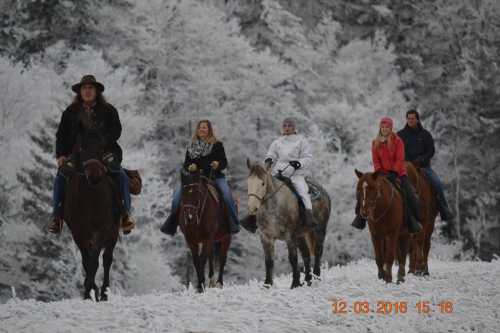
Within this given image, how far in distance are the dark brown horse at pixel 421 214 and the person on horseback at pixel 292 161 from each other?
86.5 inches

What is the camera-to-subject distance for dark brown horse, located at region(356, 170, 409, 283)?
13.7m

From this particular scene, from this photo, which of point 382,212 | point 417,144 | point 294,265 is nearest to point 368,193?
point 382,212

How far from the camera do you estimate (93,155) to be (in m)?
11.6

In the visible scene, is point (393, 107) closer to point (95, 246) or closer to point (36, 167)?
point (36, 167)

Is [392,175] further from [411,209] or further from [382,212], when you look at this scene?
[382,212]

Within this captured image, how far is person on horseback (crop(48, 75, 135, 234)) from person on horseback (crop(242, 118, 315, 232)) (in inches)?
123

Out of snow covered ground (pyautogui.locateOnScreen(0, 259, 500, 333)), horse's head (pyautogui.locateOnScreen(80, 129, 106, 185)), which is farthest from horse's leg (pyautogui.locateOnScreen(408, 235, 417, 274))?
horse's head (pyautogui.locateOnScreen(80, 129, 106, 185))

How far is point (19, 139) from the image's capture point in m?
35.1

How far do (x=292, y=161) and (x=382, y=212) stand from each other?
1.78 metres

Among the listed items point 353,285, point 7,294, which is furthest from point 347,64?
point 353,285

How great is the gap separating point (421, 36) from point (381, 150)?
126ft

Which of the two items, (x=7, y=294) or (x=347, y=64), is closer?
(x=7, y=294)

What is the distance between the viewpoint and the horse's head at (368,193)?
1361cm

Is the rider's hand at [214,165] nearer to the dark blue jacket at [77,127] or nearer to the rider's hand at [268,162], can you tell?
the rider's hand at [268,162]
